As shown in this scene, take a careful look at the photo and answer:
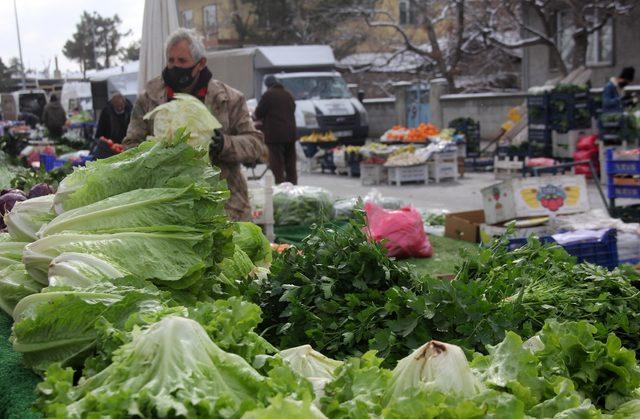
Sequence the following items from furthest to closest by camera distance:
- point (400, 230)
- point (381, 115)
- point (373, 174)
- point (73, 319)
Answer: point (381, 115) < point (373, 174) < point (400, 230) < point (73, 319)

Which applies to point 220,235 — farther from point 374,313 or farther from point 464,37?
point 464,37

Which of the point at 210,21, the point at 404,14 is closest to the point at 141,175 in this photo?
the point at 404,14

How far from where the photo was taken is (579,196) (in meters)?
7.88

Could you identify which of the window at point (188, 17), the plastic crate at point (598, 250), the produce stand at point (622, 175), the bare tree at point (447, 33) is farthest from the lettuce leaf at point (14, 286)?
the window at point (188, 17)

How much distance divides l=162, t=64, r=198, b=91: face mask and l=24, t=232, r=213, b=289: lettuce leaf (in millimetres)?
2392

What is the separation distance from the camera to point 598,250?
5797 mm

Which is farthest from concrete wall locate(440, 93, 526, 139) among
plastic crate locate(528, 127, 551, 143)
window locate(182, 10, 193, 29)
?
window locate(182, 10, 193, 29)

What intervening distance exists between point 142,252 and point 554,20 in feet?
94.7

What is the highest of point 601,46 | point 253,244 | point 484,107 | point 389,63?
point 601,46

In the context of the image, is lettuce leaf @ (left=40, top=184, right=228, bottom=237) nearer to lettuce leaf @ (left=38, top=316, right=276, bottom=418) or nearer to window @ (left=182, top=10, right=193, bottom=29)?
lettuce leaf @ (left=38, top=316, right=276, bottom=418)

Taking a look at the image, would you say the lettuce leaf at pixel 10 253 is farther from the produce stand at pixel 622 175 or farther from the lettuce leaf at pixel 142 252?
the produce stand at pixel 622 175

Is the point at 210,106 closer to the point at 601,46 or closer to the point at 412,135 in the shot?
the point at 412,135

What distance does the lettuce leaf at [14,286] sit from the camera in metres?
2.80

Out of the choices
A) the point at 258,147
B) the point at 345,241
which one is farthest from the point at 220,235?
the point at 258,147
